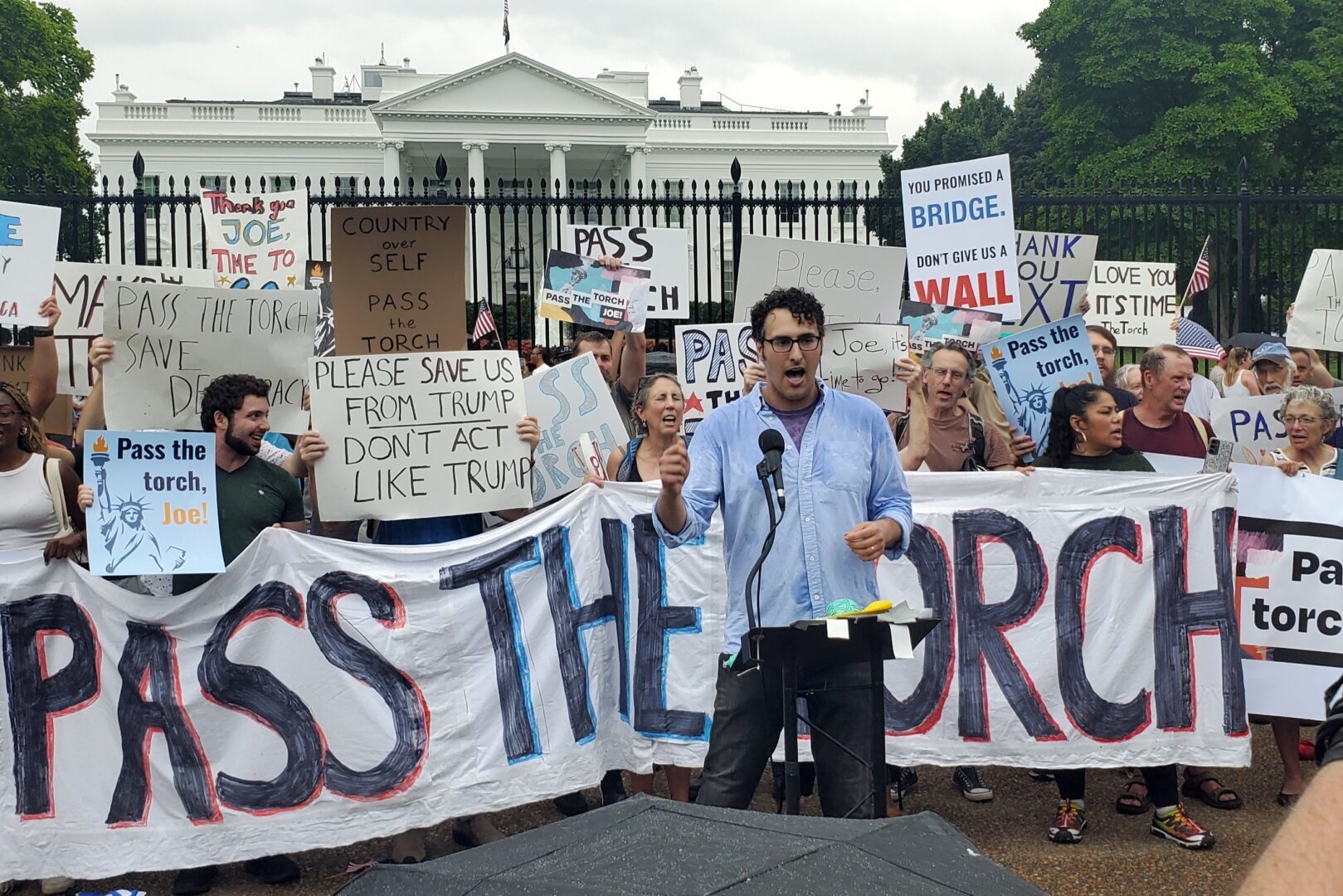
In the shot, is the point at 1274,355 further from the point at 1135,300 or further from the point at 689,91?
the point at 689,91

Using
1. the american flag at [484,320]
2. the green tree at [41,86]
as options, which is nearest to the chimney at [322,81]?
the green tree at [41,86]

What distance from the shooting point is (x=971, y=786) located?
6055 mm

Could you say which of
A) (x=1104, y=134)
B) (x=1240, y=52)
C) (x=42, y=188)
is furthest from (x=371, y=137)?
(x=42, y=188)

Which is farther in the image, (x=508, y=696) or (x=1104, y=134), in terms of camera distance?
(x=1104, y=134)

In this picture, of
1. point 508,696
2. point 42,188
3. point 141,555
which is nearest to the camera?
point 141,555

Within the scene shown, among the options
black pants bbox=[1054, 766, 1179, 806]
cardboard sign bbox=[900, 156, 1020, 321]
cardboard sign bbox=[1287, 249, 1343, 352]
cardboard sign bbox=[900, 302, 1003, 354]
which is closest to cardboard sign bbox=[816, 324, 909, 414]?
cardboard sign bbox=[900, 156, 1020, 321]

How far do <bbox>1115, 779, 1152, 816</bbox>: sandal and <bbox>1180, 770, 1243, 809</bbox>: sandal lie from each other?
0.26 m

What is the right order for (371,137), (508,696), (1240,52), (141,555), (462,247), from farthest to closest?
(371,137), (1240,52), (462,247), (508,696), (141,555)

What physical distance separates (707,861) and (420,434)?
4180 millimetres

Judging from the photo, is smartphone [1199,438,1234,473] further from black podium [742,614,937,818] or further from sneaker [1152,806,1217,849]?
black podium [742,614,937,818]

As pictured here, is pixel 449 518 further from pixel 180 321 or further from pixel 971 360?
pixel 971 360

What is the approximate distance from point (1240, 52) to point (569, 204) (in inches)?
1637

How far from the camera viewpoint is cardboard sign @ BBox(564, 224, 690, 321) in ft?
26.3

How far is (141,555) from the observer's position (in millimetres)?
5113
